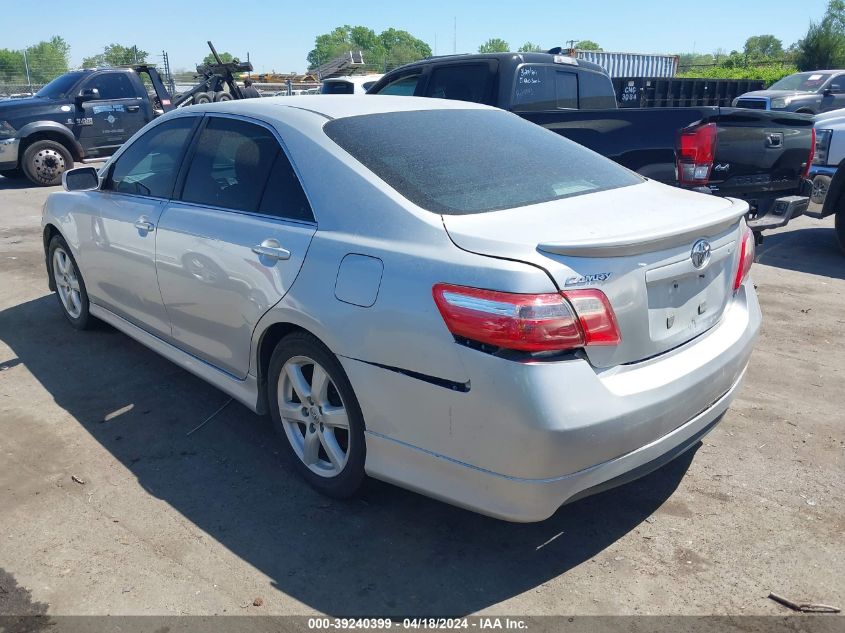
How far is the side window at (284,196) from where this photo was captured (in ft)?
10.5

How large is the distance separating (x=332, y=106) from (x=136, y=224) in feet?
4.79

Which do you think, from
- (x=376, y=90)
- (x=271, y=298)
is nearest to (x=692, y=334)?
(x=271, y=298)

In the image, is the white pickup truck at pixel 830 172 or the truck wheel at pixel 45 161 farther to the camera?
the truck wheel at pixel 45 161

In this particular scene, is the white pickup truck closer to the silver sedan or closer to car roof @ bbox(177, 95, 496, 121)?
the silver sedan

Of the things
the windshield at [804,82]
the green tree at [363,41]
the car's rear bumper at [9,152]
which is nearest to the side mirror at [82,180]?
the car's rear bumper at [9,152]

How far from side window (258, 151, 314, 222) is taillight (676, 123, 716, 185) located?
379 centimetres

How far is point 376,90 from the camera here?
7695 mm

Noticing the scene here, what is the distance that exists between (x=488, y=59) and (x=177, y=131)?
3597 mm

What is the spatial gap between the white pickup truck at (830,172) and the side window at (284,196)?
558 cm

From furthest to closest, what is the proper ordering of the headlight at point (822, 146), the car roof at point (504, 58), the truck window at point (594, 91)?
the truck window at point (594, 91) < the headlight at point (822, 146) < the car roof at point (504, 58)

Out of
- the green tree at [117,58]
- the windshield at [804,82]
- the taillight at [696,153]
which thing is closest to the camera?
the taillight at [696,153]

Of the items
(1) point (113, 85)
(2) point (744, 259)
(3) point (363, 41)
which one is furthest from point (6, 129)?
(3) point (363, 41)

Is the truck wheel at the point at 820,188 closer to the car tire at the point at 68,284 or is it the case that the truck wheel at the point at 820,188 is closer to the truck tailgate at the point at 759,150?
the truck tailgate at the point at 759,150

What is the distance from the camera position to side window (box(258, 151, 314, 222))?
3.19 meters
